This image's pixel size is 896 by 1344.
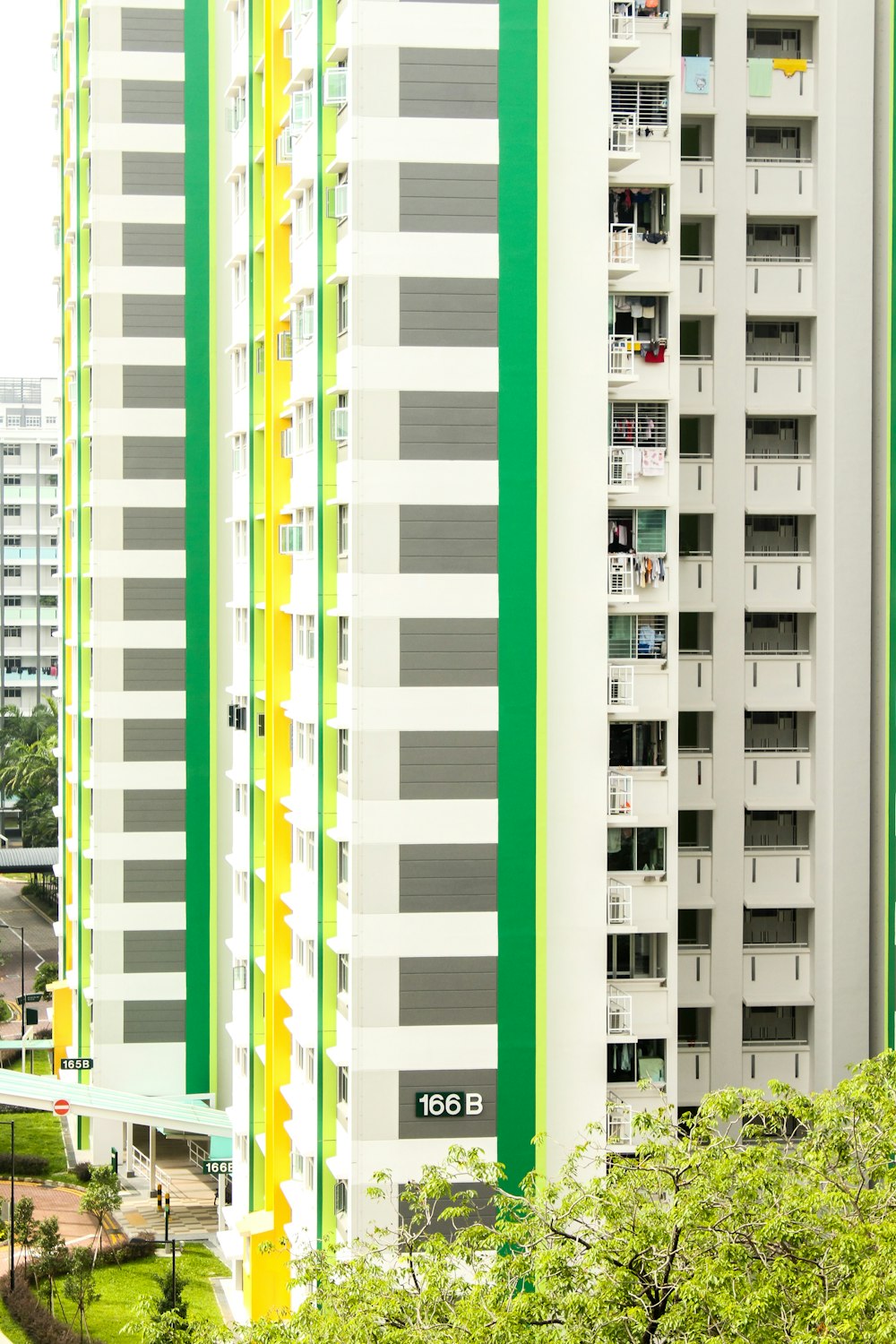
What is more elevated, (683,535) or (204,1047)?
(683,535)

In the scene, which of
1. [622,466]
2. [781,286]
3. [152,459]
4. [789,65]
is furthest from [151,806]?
Result: [789,65]

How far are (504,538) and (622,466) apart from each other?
10.1 ft

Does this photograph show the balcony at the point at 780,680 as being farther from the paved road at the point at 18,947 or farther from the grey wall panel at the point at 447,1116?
the paved road at the point at 18,947

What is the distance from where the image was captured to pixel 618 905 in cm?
4019

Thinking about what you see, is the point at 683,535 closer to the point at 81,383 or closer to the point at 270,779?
the point at 270,779

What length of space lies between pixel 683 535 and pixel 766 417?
3.36 meters

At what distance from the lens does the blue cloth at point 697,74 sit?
45.1 meters

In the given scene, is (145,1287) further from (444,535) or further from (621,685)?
(444,535)

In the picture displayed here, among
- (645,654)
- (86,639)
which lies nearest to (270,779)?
(645,654)

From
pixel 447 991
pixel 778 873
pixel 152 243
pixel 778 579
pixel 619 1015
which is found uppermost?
pixel 152 243

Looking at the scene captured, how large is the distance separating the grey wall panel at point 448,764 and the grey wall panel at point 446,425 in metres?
5.34

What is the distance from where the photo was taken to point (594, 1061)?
130 feet

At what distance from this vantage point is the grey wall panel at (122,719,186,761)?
62.4 meters

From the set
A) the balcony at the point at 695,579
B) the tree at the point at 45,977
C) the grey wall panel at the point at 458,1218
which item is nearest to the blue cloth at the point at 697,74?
the balcony at the point at 695,579
